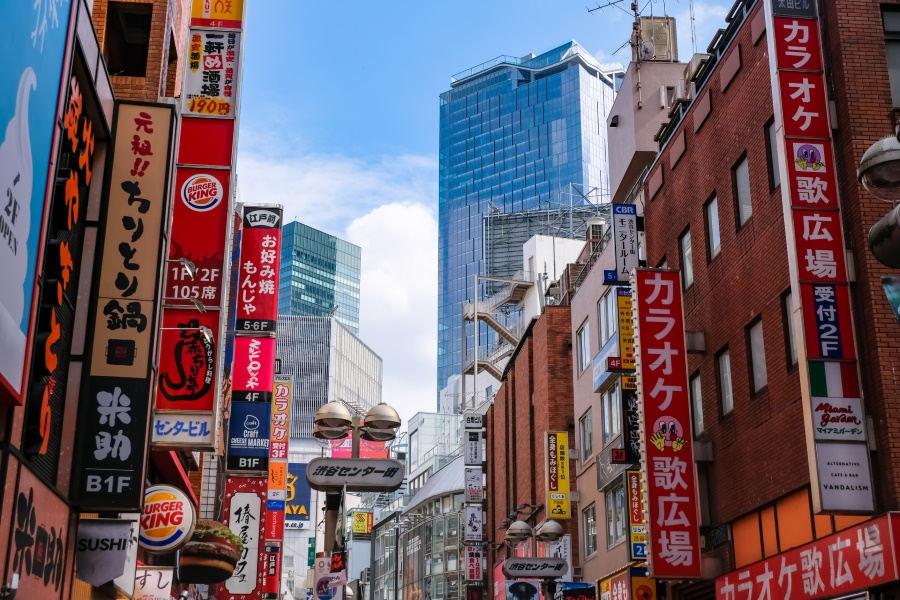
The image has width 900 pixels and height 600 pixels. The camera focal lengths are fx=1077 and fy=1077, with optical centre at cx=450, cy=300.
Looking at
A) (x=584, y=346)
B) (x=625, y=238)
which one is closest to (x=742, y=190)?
(x=625, y=238)

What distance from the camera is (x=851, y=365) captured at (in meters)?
18.8

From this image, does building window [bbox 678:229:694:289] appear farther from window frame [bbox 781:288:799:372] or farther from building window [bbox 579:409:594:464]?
building window [bbox 579:409:594:464]

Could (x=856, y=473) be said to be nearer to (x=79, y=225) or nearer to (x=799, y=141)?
(x=799, y=141)

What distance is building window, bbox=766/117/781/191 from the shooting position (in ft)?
76.5

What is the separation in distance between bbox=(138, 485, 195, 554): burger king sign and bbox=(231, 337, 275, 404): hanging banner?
1577 centimetres

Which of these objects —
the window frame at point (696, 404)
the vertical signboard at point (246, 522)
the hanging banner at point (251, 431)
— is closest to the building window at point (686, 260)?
the window frame at point (696, 404)

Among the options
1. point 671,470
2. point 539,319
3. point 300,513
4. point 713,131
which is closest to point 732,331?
point 671,470

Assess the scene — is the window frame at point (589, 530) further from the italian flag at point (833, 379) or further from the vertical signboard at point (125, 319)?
the vertical signboard at point (125, 319)

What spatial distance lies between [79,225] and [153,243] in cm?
115

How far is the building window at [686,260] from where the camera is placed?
2920 centimetres

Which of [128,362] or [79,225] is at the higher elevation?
[79,225]

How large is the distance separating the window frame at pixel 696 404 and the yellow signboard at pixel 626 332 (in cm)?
253

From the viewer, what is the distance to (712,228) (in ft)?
90.8

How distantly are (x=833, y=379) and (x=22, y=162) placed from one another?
1373cm
